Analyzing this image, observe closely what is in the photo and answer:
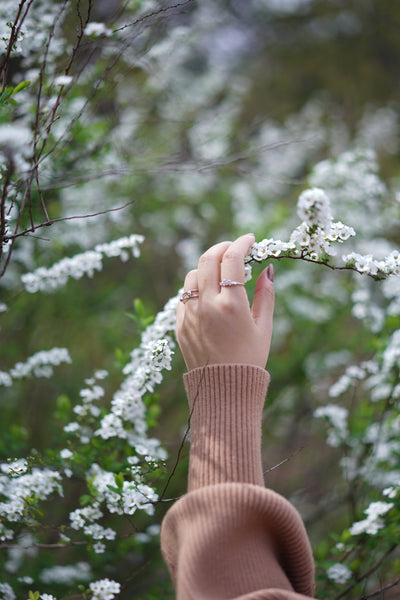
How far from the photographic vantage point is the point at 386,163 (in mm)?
6293

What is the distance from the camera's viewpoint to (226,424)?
1110 millimetres

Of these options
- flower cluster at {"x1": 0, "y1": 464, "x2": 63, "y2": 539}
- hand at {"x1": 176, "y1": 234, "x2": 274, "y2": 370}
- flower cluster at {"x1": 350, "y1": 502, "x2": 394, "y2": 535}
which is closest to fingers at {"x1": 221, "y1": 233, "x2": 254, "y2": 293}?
hand at {"x1": 176, "y1": 234, "x2": 274, "y2": 370}

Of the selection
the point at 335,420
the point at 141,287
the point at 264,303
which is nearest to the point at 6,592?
the point at 264,303

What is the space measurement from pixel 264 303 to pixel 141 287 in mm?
3456

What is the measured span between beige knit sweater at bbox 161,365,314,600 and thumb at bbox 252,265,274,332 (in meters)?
0.13

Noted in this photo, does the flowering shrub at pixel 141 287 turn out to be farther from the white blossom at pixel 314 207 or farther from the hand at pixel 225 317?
the hand at pixel 225 317

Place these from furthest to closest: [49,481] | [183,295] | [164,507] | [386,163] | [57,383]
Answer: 1. [386,163]
2. [57,383]
3. [164,507]
4. [49,481]
5. [183,295]

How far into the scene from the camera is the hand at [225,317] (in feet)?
3.82

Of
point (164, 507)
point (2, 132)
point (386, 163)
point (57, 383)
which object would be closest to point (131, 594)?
point (164, 507)

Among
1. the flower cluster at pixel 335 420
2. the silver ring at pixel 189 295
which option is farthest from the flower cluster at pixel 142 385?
the flower cluster at pixel 335 420

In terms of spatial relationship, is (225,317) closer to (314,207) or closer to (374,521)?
(314,207)

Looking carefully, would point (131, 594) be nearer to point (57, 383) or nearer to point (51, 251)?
point (57, 383)

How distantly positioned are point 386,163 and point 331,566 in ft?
18.6

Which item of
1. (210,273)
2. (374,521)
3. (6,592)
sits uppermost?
(210,273)
